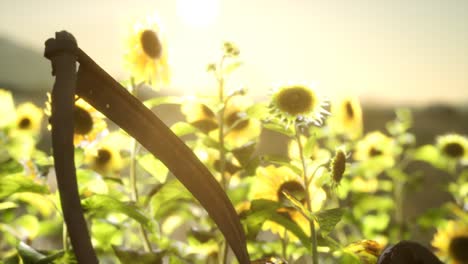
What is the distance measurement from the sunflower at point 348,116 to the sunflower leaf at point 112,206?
928mm

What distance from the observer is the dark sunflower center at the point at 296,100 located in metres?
0.66

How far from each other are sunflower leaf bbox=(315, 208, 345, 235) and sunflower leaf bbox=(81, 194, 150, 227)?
0.15 meters

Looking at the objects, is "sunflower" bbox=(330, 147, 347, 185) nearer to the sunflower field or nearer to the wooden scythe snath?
the sunflower field

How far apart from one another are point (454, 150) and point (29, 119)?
948 millimetres

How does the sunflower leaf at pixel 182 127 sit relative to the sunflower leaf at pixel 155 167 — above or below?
above

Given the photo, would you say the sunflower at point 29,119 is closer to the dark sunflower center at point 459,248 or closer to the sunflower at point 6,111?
the sunflower at point 6,111

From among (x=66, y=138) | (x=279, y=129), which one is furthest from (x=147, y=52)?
(x=66, y=138)

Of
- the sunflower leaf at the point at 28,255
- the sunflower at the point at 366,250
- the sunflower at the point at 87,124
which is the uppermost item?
the sunflower at the point at 87,124

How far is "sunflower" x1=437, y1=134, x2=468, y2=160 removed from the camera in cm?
143

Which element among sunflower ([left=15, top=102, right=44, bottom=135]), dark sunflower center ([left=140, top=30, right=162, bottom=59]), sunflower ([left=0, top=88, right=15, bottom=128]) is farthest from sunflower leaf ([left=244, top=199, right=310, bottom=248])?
sunflower ([left=15, top=102, right=44, bottom=135])

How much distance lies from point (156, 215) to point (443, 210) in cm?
67

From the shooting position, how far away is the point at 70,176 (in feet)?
0.98

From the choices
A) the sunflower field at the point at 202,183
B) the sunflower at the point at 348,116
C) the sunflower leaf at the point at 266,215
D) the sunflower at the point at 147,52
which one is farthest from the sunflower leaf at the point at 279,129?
the sunflower at the point at 348,116

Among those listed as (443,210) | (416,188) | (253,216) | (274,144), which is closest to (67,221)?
(253,216)
